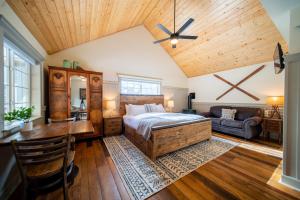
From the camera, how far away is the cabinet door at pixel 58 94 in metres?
3.04

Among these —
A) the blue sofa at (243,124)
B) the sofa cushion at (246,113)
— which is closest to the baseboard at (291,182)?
the blue sofa at (243,124)

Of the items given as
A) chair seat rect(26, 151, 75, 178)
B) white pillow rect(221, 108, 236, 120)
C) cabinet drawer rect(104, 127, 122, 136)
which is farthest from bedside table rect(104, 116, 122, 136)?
white pillow rect(221, 108, 236, 120)

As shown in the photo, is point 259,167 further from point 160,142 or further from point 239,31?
point 239,31

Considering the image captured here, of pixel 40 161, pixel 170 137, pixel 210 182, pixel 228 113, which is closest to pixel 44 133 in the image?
pixel 40 161

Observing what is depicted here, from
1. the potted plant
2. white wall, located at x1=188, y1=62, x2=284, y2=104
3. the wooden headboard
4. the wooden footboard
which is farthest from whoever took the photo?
the wooden headboard

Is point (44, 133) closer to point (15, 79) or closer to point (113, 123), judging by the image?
point (15, 79)

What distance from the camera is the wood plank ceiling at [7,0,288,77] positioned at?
7.02 ft

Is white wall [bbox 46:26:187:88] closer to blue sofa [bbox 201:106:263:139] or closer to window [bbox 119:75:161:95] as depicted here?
window [bbox 119:75:161:95]

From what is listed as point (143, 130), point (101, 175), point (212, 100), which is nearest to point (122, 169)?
point (101, 175)

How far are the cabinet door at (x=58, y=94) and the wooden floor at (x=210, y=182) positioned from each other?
135 centimetres

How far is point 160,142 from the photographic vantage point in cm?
247

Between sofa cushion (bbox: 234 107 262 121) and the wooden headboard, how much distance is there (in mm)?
2981

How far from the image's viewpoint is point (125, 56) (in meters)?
4.60

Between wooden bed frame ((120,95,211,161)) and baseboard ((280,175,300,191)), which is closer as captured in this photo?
baseboard ((280,175,300,191))
